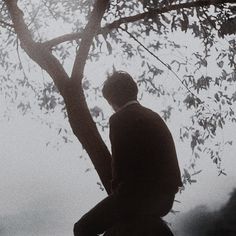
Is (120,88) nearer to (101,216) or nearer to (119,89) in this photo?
(119,89)

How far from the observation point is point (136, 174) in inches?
144

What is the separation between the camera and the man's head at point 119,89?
3918mm

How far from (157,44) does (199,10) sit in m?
2.78

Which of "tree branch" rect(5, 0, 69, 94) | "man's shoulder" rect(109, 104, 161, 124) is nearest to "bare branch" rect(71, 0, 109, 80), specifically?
"tree branch" rect(5, 0, 69, 94)

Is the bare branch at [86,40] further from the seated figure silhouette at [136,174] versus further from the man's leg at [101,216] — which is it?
the man's leg at [101,216]

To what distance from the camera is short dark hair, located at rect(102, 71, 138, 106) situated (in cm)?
392

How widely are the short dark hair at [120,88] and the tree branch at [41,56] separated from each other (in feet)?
2.83

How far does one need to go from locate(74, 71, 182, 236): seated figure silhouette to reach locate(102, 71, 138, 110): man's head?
4.9 inches

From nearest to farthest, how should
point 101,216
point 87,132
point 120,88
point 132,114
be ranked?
point 101,216 → point 132,114 → point 120,88 → point 87,132

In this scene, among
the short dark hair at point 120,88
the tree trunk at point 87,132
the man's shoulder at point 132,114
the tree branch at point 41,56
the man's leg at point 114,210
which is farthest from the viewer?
the tree branch at point 41,56

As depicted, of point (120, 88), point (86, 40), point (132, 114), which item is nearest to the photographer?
point (132, 114)

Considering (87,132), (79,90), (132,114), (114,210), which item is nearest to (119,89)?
(132,114)

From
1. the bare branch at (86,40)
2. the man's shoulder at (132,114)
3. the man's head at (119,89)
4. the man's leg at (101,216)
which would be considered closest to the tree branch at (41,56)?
the bare branch at (86,40)

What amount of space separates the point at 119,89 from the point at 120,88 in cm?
1
